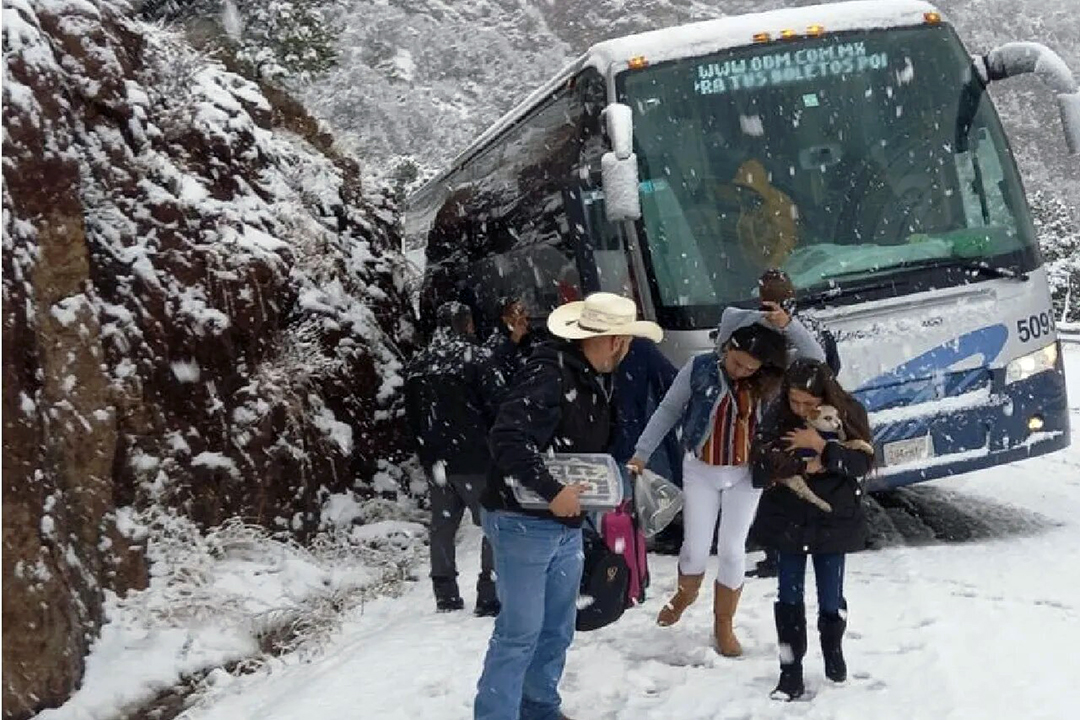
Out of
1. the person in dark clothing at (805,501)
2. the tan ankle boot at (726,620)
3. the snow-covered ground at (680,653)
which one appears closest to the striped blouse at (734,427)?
the person in dark clothing at (805,501)

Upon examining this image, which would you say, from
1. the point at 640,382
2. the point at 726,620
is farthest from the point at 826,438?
the point at 640,382

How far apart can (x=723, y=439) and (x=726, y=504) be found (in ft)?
1.17

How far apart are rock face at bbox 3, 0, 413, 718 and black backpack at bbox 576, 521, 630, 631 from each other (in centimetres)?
275

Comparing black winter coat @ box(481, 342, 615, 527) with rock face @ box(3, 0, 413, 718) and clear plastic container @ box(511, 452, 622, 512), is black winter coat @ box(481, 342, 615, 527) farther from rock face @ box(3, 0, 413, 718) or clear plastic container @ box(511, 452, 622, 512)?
rock face @ box(3, 0, 413, 718)

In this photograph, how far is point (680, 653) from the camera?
561cm

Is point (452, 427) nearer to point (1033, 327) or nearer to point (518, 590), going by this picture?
point (518, 590)

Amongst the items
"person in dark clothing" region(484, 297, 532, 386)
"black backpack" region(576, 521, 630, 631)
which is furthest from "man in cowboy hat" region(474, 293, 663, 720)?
"person in dark clothing" region(484, 297, 532, 386)

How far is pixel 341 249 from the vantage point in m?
10.4

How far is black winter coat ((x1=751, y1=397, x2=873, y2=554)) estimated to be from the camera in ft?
15.2

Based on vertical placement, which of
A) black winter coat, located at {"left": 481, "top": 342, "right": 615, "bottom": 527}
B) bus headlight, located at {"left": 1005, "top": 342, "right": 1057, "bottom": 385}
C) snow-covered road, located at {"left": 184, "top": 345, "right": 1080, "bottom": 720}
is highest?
black winter coat, located at {"left": 481, "top": 342, "right": 615, "bottom": 527}

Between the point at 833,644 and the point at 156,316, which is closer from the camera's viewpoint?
the point at 833,644

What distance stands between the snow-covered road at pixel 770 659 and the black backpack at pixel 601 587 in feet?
1.69

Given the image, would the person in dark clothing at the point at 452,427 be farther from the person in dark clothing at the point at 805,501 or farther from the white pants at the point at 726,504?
the person in dark clothing at the point at 805,501

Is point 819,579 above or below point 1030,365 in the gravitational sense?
below
